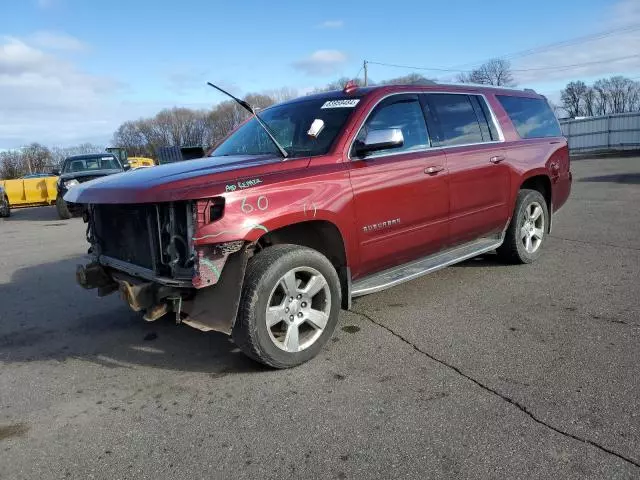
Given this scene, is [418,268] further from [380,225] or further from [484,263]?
[484,263]

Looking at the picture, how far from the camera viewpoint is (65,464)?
103 inches

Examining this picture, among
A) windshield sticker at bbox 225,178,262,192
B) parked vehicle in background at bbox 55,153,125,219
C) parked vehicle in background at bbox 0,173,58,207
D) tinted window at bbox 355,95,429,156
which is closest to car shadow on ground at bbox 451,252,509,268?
tinted window at bbox 355,95,429,156

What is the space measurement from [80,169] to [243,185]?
47.0ft

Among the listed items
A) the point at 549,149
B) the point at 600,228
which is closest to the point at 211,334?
the point at 549,149

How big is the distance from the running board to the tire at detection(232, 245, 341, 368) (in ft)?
1.18

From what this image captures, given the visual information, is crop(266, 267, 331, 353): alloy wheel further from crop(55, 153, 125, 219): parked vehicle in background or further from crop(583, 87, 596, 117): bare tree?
crop(583, 87, 596, 117): bare tree

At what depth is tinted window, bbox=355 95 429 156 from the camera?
4211mm

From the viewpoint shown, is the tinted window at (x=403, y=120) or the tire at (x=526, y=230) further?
the tire at (x=526, y=230)

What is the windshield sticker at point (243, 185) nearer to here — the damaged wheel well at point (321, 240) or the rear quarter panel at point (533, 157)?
the damaged wheel well at point (321, 240)

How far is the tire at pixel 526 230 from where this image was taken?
5715mm

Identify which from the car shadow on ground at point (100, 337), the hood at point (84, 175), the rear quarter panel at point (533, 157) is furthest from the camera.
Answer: the hood at point (84, 175)

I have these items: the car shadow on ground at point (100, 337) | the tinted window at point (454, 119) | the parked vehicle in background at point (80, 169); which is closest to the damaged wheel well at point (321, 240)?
the car shadow on ground at point (100, 337)

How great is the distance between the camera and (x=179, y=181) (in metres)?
3.25

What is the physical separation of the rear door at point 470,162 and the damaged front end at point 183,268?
7.57ft
